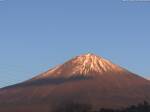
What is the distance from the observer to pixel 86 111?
156 metres

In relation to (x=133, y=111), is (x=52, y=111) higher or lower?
higher

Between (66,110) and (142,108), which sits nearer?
(142,108)

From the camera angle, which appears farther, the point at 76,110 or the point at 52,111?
the point at 52,111

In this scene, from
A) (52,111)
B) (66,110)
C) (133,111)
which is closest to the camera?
(133,111)

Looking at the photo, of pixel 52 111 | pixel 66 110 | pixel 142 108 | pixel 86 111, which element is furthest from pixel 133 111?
pixel 52 111

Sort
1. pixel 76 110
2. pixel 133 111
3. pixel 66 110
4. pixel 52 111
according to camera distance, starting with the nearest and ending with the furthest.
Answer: pixel 133 111 < pixel 76 110 < pixel 66 110 < pixel 52 111

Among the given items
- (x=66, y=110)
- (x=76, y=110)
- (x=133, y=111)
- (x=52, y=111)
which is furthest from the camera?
(x=52, y=111)

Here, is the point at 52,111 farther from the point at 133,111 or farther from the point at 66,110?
the point at 133,111

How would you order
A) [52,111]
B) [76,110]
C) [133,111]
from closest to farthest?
1. [133,111]
2. [76,110]
3. [52,111]

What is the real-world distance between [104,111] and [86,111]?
325 inches

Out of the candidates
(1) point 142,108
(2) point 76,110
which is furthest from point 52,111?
(1) point 142,108

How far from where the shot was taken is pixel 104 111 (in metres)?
149

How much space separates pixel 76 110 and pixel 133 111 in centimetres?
2080

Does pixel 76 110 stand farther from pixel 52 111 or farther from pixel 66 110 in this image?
pixel 52 111
